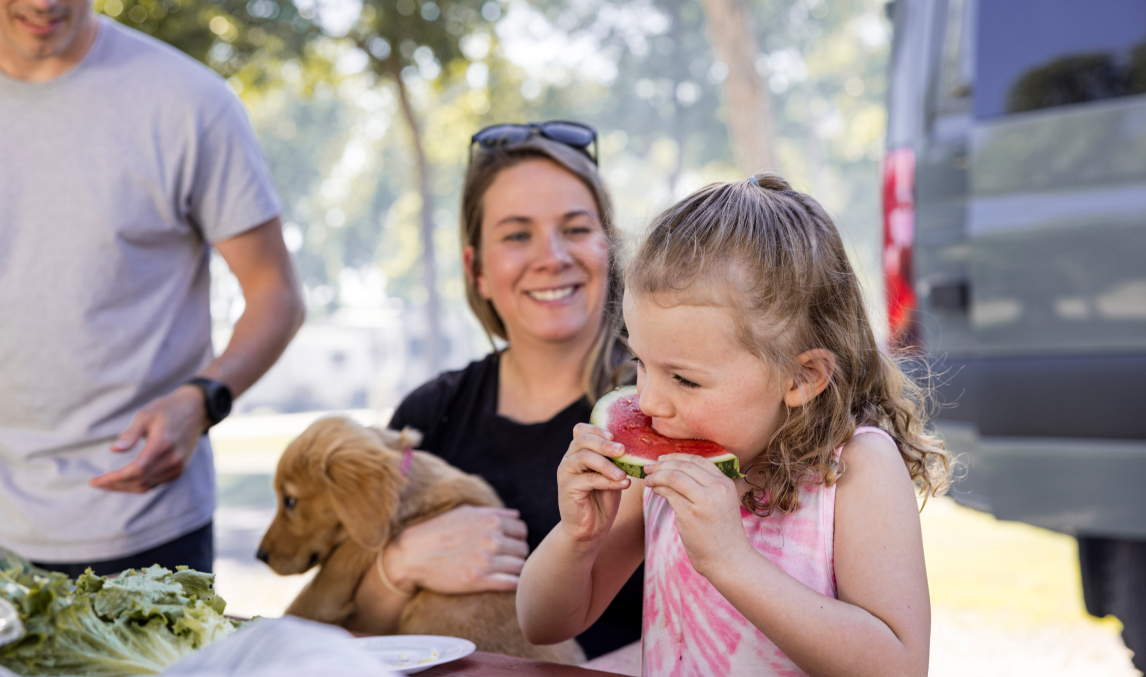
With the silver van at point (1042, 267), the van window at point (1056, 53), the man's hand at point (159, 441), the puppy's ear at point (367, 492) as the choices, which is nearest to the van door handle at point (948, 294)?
the silver van at point (1042, 267)

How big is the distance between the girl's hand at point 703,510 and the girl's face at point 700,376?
0.15m

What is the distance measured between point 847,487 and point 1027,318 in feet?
8.44

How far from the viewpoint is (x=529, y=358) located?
3070 mm

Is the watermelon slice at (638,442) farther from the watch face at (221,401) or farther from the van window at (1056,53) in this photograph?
the van window at (1056,53)

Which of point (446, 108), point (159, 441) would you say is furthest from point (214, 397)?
point (446, 108)

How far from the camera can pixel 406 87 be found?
1275 cm

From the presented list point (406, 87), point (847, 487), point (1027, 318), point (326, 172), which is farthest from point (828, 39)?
point (847, 487)

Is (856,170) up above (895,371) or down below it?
below

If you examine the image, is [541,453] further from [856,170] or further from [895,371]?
[856,170]

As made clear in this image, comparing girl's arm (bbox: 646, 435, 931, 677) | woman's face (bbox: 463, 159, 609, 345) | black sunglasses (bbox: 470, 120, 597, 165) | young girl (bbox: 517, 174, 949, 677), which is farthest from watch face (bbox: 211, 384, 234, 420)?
girl's arm (bbox: 646, 435, 931, 677)

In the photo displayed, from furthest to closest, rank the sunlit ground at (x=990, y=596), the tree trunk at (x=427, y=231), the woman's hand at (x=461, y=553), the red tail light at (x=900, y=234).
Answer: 1. the tree trunk at (x=427, y=231)
2. the sunlit ground at (x=990, y=596)
3. the red tail light at (x=900, y=234)
4. the woman's hand at (x=461, y=553)

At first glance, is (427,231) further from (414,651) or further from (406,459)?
(414,651)

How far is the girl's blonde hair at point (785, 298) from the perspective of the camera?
1756 millimetres

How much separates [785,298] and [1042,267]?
260 cm
